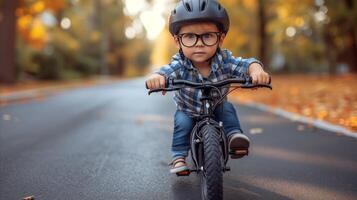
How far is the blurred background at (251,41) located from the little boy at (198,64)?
176 inches

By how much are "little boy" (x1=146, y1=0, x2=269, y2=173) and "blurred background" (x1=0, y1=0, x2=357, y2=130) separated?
4.47m

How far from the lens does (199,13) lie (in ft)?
13.4

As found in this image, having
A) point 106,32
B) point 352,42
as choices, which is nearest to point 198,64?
point 352,42

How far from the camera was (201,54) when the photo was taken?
13.9ft

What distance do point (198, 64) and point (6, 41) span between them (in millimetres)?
21361

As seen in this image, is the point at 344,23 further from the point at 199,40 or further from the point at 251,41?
the point at 199,40

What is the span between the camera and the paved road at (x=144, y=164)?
176 inches

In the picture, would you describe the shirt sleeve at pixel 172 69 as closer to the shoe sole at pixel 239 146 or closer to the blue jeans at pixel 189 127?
the blue jeans at pixel 189 127

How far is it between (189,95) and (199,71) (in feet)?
0.83

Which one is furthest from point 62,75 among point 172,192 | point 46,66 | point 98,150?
point 172,192

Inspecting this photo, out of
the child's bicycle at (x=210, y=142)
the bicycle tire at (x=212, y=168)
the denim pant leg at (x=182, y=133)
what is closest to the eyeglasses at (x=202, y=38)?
the child's bicycle at (x=210, y=142)

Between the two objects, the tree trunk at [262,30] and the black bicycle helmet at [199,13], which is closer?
the black bicycle helmet at [199,13]

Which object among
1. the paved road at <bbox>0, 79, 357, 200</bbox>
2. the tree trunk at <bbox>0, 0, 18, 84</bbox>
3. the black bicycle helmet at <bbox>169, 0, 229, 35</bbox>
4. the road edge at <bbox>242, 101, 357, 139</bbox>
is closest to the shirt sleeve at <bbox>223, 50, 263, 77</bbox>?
the black bicycle helmet at <bbox>169, 0, 229, 35</bbox>

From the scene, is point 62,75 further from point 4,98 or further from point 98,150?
point 98,150
